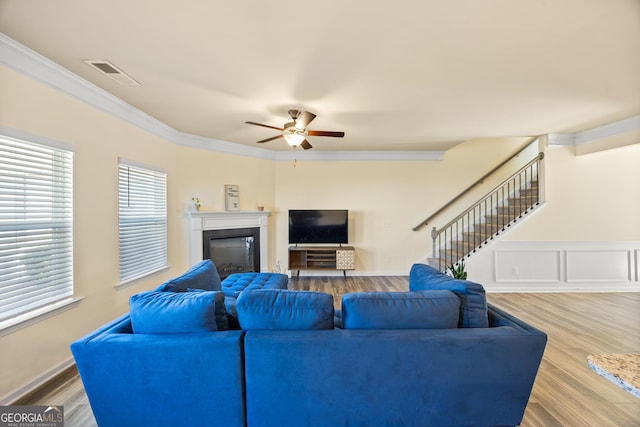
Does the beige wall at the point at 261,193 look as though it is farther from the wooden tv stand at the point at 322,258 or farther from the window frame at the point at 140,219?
the wooden tv stand at the point at 322,258

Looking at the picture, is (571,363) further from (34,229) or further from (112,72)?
(112,72)

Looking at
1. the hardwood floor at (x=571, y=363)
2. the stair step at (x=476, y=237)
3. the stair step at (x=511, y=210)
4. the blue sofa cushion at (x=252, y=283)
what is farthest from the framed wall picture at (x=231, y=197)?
the stair step at (x=511, y=210)

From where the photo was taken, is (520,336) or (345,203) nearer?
(520,336)

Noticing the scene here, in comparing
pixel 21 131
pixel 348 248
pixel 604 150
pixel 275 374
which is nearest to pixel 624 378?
pixel 275 374

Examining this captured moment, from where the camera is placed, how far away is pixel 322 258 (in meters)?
5.84

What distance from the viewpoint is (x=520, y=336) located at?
66.1 inches

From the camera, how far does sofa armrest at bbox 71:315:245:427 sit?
5.33ft

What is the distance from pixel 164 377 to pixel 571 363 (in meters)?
3.43

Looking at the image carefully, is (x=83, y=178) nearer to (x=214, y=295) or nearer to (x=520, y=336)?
(x=214, y=295)

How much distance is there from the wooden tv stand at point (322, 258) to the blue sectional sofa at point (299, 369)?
394 centimetres

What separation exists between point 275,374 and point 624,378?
1.48 meters

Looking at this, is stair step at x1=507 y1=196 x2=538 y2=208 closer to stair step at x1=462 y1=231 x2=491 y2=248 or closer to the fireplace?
stair step at x1=462 y1=231 x2=491 y2=248

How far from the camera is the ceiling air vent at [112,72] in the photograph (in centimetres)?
242

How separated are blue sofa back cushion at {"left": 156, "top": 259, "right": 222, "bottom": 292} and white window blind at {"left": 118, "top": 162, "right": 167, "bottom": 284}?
3.82 ft
